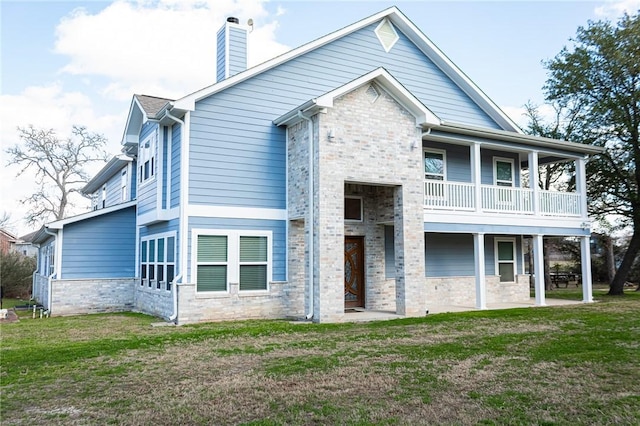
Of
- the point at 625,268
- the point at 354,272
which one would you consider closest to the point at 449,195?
the point at 354,272

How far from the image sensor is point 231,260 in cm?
1362

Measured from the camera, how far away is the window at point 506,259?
18.7m

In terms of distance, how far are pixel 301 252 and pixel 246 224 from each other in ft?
5.76

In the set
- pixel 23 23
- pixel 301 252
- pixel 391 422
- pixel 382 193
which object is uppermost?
pixel 23 23

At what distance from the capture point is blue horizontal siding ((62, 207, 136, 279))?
16.3 m

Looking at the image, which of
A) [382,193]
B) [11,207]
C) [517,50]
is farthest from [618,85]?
[11,207]

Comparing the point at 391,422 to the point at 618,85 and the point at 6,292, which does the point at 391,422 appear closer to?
the point at 618,85

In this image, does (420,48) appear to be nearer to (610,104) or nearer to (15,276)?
(610,104)

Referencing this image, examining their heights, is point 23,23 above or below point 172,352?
above

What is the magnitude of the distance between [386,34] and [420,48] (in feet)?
4.70

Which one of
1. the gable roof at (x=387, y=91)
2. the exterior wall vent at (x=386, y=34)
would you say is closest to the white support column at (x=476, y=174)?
the gable roof at (x=387, y=91)

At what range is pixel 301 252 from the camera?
14.5 meters

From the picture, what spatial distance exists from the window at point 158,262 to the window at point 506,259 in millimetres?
11413

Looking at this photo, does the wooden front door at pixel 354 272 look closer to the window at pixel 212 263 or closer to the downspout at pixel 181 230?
the window at pixel 212 263
